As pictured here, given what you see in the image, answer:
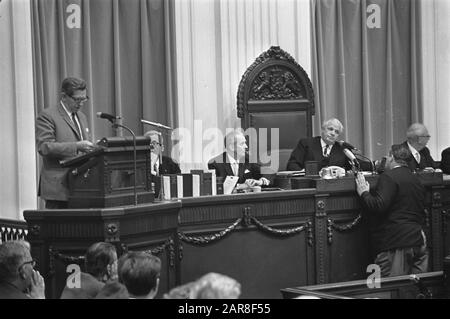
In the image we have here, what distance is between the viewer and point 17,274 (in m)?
4.99

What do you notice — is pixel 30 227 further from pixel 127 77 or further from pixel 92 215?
pixel 127 77

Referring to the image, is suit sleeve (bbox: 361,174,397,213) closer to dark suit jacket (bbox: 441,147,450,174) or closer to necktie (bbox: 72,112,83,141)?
dark suit jacket (bbox: 441,147,450,174)

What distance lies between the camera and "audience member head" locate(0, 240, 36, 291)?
495cm

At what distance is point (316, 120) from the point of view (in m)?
10.4

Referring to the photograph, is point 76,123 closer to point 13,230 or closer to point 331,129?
point 13,230

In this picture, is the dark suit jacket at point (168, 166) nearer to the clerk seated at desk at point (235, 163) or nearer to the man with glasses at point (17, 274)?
the clerk seated at desk at point (235, 163)

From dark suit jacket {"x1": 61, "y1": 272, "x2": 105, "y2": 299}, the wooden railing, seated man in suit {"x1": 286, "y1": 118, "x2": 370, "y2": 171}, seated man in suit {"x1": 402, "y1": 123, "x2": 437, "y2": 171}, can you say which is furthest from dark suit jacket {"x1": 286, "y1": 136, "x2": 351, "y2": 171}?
A: dark suit jacket {"x1": 61, "y1": 272, "x2": 105, "y2": 299}

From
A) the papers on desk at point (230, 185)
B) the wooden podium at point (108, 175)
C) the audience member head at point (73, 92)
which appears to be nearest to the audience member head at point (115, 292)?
the wooden podium at point (108, 175)

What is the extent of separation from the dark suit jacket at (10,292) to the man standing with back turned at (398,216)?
362 centimetres

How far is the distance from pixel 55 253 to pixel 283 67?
423 centimetres

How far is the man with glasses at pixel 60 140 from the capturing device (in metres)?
6.61

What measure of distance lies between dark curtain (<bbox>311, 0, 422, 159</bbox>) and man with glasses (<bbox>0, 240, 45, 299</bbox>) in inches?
230

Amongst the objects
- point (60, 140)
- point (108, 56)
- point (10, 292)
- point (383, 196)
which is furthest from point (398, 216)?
point (10, 292)
